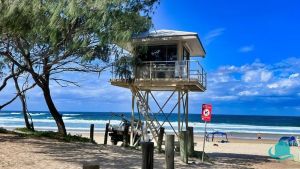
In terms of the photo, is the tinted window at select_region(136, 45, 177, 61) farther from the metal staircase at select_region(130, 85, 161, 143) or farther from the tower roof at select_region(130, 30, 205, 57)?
the metal staircase at select_region(130, 85, 161, 143)

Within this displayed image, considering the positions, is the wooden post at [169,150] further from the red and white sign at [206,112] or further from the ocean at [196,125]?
the ocean at [196,125]

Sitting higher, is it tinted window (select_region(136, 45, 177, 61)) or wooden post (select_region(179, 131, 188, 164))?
tinted window (select_region(136, 45, 177, 61))

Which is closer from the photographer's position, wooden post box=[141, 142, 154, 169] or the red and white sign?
wooden post box=[141, 142, 154, 169]

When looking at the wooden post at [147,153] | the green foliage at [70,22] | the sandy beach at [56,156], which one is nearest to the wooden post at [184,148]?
the sandy beach at [56,156]

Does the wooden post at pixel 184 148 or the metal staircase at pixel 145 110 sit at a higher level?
the metal staircase at pixel 145 110

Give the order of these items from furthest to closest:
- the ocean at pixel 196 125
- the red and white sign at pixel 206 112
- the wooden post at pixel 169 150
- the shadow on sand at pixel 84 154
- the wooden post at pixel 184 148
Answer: the ocean at pixel 196 125 → the red and white sign at pixel 206 112 → the wooden post at pixel 184 148 → the shadow on sand at pixel 84 154 → the wooden post at pixel 169 150

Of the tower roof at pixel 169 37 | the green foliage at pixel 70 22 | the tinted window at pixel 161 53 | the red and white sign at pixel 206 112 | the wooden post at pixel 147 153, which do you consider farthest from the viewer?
the tinted window at pixel 161 53

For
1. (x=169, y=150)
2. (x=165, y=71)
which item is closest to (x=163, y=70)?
(x=165, y=71)

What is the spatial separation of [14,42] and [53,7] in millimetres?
3470

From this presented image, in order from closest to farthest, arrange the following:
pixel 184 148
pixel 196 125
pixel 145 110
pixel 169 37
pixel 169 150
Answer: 1. pixel 169 150
2. pixel 184 148
3. pixel 169 37
4. pixel 145 110
5. pixel 196 125

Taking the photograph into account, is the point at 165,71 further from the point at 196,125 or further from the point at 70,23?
the point at 196,125

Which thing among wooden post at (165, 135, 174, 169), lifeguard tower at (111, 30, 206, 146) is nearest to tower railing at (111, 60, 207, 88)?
lifeguard tower at (111, 30, 206, 146)

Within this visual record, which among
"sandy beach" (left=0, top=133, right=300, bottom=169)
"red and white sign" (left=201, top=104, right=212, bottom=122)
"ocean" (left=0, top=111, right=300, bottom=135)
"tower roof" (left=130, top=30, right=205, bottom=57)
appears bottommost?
"sandy beach" (left=0, top=133, right=300, bottom=169)

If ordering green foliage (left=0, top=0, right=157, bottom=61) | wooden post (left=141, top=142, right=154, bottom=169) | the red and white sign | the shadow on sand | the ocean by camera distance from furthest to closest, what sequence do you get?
the ocean, the red and white sign, the shadow on sand, green foliage (left=0, top=0, right=157, bottom=61), wooden post (left=141, top=142, right=154, bottom=169)
